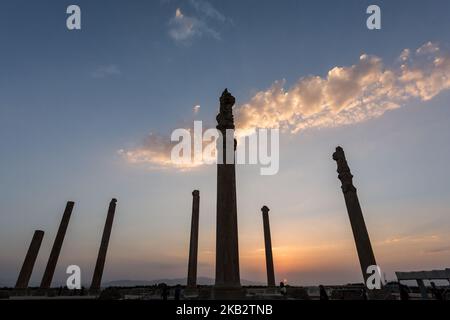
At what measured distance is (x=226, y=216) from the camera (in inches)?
446

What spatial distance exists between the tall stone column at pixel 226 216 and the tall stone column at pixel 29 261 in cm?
2436

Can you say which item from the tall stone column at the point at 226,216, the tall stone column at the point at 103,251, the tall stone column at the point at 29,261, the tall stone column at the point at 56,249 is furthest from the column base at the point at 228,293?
the tall stone column at the point at 29,261

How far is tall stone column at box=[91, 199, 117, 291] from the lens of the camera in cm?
2710

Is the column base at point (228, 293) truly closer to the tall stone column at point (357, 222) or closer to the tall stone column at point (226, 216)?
the tall stone column at point (226, 216)

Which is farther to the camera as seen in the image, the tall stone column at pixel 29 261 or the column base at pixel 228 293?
the tall stone column at pixel 29 261

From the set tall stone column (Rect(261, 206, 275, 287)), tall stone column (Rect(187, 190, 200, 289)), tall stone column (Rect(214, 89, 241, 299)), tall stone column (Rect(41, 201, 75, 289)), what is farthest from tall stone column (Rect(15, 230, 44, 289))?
tall stone column (Rect(214, 89, 241, 299))

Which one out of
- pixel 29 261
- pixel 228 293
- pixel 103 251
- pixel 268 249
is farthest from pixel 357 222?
pixel 29 261

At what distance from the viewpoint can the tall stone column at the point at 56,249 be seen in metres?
26.0

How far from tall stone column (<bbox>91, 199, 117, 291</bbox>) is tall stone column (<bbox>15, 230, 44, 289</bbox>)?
562 centimetres

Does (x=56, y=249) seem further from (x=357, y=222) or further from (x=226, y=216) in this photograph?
(x=357, y=222)
